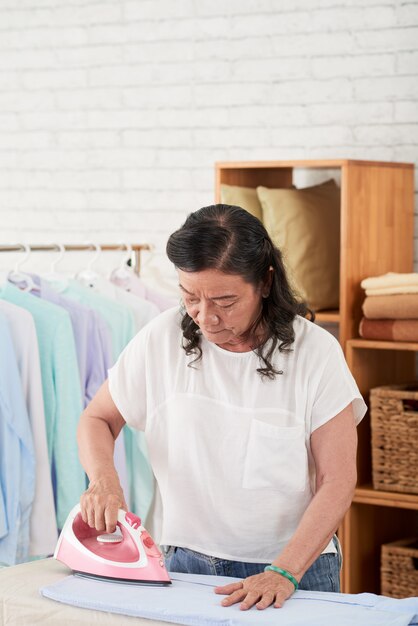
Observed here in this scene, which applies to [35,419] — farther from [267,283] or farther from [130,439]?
[267,283]

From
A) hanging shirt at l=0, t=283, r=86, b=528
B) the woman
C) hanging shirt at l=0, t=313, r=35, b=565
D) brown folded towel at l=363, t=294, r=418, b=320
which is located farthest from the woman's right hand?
brown folded towel at l=363, t=294, r=418, b=320

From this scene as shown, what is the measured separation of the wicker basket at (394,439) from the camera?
9.53 feet

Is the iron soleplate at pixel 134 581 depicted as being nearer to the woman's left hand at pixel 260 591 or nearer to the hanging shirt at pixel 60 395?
the woman's left hand at pixel 260 591

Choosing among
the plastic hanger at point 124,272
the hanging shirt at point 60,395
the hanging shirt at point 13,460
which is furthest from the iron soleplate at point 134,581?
the plastic hanger at point 124,272

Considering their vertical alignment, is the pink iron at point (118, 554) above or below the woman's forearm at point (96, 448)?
below

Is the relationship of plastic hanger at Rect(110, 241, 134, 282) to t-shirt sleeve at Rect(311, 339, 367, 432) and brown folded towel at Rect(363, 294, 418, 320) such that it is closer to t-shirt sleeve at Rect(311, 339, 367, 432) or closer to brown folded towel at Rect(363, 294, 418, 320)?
brown folded towel at Rect(363, 294, 418, 320)

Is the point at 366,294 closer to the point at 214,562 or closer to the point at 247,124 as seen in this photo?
the point at 247,124

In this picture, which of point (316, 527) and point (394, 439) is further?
point (394, 439)

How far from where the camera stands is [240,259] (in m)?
1.80

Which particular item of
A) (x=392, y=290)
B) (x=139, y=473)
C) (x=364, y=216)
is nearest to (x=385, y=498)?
(x=392, y=290)

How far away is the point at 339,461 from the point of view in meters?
1.82

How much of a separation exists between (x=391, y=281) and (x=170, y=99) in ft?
4.07

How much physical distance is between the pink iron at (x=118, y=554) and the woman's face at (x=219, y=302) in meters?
0.38

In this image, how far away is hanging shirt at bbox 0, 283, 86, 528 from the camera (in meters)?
2.75
